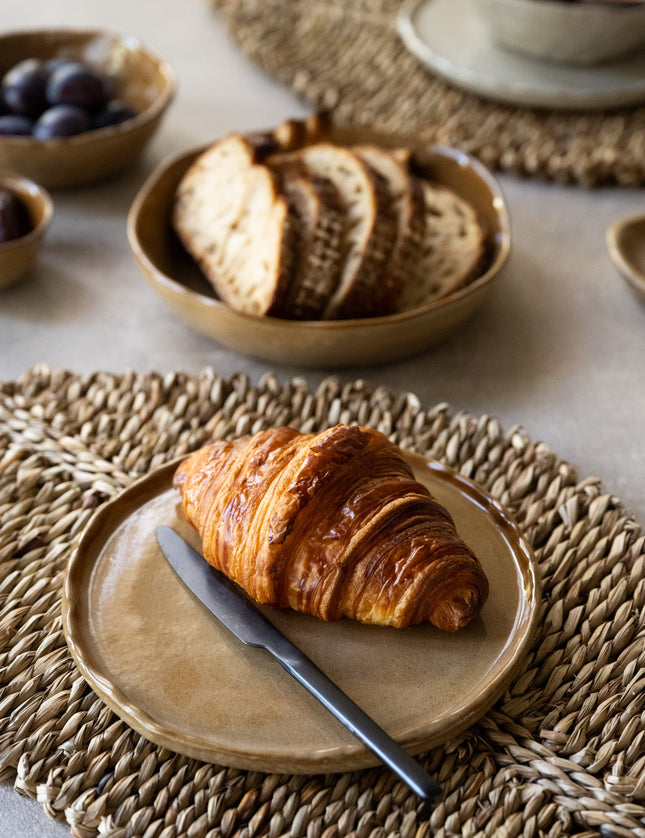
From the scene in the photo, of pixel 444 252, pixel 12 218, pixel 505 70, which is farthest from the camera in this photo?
pixel 505 70

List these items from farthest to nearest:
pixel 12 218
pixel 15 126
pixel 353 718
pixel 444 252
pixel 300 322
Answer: pixel 15 126, pixel 12 218, pixel 444 252, pixel 300 322, pixel 353 718

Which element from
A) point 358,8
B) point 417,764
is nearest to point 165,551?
point 417,764

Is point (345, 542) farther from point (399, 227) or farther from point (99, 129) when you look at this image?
point (99, 129)

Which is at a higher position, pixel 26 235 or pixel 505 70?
pixel 505 70

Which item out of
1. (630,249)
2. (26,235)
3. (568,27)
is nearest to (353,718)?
(630,249)

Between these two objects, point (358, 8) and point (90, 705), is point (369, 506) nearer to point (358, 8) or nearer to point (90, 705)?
→ point (90, 705)

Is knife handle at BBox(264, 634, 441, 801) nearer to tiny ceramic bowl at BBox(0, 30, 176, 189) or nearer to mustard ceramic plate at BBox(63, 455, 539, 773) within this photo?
mustard ceramic plate at BBox(63, 455, 539, 773)
